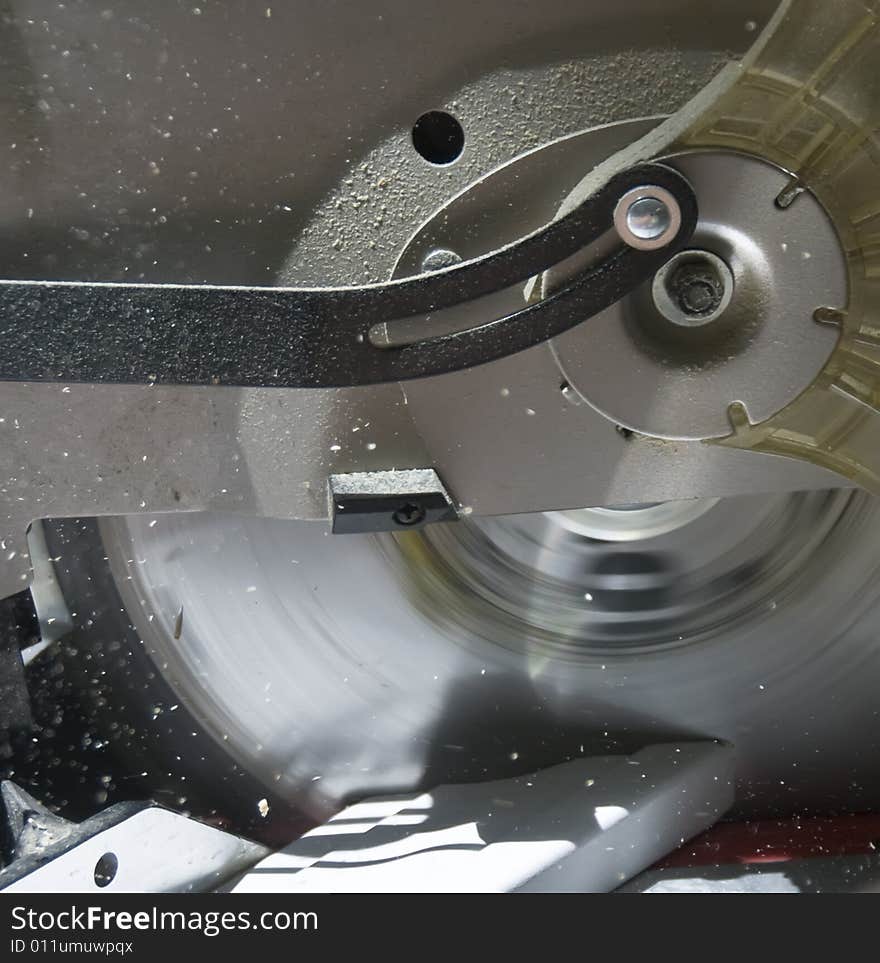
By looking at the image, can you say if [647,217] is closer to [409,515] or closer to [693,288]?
[693,288]

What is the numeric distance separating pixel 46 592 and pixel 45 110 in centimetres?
37

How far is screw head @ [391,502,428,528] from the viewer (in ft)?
2.42

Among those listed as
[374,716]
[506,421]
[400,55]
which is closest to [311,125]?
[400,55]

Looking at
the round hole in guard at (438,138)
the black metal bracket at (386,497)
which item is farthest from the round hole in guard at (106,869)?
the round hole in guard at (438,138)

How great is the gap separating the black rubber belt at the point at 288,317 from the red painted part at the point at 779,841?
21.0 inches

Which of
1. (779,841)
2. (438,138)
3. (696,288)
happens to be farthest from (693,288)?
(779,841)

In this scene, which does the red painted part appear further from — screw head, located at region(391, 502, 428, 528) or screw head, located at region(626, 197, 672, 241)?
screw head, located at region(626, 197, 672, 241)

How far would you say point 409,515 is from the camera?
0.74 meters

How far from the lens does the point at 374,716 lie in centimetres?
93

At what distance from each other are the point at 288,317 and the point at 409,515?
0.59 feet

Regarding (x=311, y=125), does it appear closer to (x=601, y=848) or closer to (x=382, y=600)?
(x=382, y=600)

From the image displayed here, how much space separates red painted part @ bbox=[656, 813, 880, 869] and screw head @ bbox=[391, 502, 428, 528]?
405 mm

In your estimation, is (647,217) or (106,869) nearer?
(647,217)

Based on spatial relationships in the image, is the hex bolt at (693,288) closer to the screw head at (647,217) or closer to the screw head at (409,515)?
the screw head at (647,217)
